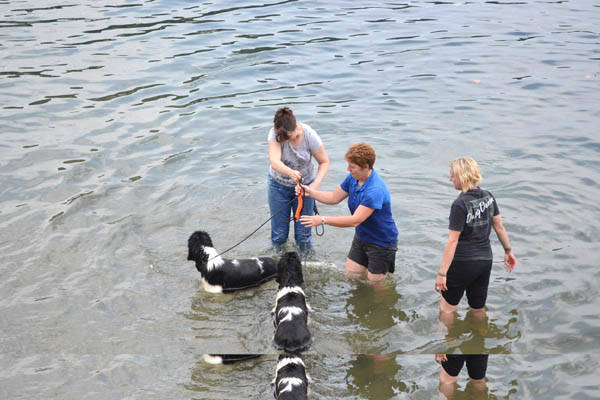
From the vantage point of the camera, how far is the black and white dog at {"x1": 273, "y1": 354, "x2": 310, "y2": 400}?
5133 mm

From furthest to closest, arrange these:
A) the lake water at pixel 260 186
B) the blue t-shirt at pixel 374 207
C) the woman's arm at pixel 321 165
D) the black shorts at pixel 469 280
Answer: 1. the woman's arm at pixel 321 165
2. the blue t-shirt at pixel 374 207
3. the lake water at pixel 260 186
4. the black shorts at pixel 469 280

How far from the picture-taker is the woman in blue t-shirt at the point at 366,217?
612 cm

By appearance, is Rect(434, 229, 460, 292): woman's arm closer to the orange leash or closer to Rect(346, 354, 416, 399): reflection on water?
Rect(346, 354, 416, 399): reflection on water

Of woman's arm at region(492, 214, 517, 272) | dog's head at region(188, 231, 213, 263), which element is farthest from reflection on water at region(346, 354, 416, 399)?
dog's head at region(188, 231, 213, 263)

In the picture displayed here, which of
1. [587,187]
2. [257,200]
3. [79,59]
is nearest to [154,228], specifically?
[257,200]

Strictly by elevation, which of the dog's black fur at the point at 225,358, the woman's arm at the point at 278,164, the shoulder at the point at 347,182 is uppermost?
the woman's arm at the point at 278,164

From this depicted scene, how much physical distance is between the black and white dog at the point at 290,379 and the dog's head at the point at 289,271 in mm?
957

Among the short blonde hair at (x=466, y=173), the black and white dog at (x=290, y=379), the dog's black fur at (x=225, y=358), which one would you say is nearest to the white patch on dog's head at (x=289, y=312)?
the black and white dog at (x=290, y=379)

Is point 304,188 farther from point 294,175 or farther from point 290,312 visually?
point 290,312

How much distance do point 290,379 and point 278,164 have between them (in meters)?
2.65

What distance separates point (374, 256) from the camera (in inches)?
262

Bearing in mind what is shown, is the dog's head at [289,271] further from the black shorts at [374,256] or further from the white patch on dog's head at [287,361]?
the white patch on dog's head at [287,361]

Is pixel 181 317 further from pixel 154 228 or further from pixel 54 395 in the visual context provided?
pixel 154 228

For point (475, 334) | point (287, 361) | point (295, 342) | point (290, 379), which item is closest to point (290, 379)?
point (290, 379)
